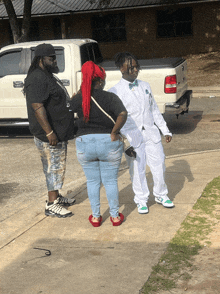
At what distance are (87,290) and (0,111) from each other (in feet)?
24.7

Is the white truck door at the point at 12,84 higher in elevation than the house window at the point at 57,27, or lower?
lower

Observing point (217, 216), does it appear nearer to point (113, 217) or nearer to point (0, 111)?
point (113, 217)

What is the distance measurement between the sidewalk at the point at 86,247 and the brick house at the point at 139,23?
20.6 meters

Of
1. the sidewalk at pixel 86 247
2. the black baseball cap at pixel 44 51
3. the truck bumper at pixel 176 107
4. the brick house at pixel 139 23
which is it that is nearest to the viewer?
the sidewalk at pixel 86 247

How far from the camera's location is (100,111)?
444 centimetres

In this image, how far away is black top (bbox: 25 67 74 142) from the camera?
488 cm

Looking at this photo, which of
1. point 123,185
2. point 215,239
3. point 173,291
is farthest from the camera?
point 123,185

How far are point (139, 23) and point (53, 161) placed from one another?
76.5ft

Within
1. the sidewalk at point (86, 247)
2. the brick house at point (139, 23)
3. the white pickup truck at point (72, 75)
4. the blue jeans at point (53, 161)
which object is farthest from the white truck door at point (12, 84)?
the brick house at point (139, 23)

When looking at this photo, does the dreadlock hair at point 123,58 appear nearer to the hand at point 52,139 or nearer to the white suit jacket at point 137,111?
the white suit jacket at point 137,111

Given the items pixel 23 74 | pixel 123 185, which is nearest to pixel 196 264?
pixel 123 185

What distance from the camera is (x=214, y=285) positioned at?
11.3ft

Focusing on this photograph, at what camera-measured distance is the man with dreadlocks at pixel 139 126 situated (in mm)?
4941

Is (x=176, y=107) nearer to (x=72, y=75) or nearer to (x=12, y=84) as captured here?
(x=72, y=75)
